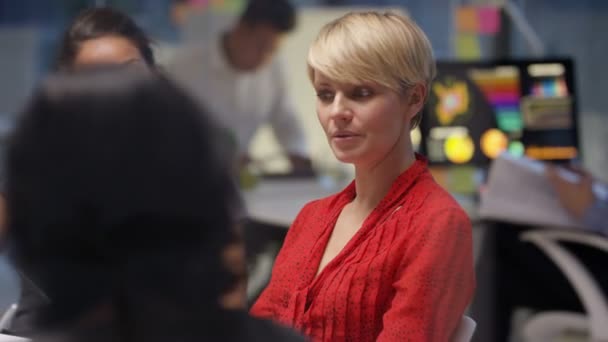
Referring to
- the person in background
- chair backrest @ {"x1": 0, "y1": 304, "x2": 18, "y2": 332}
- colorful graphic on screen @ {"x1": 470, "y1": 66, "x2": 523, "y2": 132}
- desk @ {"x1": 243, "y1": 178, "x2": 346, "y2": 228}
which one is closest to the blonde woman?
chair backrest @ {"x1": 0, "y1": 304, "x2": 18, "y2": 332}

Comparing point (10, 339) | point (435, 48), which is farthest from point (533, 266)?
point (10, 339)

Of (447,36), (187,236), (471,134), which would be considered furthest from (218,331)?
(447,36)

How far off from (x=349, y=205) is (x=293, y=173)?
3229 millimetres

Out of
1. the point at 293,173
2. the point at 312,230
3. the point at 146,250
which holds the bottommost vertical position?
the point at 293,173

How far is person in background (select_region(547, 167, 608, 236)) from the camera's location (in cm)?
332

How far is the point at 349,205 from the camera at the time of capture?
1.47 m

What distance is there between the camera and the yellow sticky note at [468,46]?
191 inches

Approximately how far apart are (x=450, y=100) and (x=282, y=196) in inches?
42.5

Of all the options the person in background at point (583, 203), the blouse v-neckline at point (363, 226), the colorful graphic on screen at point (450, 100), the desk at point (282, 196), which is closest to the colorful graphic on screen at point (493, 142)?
the colorful graphic on screen at point (450, 100)

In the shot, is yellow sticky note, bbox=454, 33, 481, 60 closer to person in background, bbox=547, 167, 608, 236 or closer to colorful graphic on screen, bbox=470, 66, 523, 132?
colorful graphic on screen, bbox=470, 66, 523, 132

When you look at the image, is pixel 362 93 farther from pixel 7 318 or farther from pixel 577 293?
pixel 577 293

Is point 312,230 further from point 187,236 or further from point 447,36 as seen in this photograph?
point 447,36

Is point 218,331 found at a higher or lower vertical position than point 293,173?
higher

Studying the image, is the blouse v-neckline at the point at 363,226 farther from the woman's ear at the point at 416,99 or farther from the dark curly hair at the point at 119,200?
the dark curly hair at the point at 119,200
